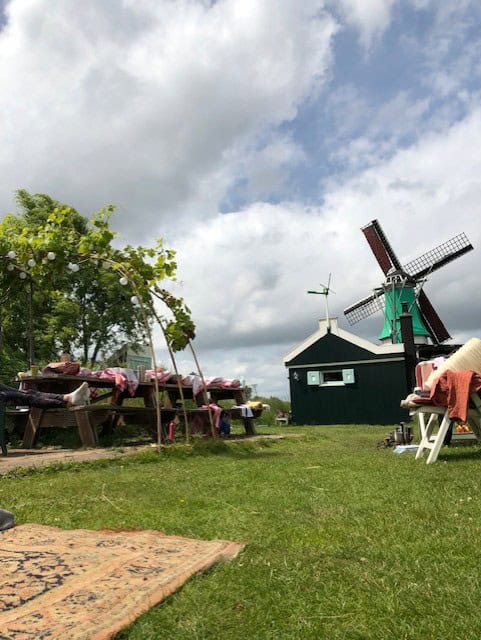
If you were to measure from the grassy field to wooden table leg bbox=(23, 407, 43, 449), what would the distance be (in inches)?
94.5

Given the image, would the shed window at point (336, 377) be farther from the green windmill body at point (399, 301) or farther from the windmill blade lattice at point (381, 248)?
the windmill blade lattice at point (381, 248)

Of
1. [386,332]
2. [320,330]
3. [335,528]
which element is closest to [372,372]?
[320,330]

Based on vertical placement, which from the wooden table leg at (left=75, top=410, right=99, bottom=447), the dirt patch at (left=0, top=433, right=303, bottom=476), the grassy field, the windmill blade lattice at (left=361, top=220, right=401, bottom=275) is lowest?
the grassy field

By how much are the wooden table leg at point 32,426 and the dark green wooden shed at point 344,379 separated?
48.8 feet

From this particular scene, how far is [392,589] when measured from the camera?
185 centimetres

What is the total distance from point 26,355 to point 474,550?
19.6m

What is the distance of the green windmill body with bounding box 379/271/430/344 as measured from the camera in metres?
27.2

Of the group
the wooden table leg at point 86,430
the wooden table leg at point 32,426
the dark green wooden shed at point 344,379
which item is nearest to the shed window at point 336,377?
the dark green wooden shed at point 344,379

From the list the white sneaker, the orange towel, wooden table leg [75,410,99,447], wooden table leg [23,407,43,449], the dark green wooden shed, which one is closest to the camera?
the orange towel

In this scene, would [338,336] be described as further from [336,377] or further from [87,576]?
[87,576]

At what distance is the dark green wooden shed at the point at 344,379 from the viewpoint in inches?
789

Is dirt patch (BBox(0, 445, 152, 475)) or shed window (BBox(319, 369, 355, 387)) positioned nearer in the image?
dirt patch (BBox(0, 445, 152, 475))

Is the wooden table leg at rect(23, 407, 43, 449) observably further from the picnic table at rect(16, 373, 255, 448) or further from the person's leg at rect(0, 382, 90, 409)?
the person's leg at rect(0, 382, 90, 409)

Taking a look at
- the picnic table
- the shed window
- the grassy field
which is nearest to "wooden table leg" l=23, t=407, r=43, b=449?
the picnic table
